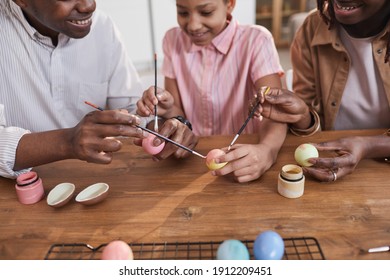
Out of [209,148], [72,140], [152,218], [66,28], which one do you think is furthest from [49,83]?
[152,218]

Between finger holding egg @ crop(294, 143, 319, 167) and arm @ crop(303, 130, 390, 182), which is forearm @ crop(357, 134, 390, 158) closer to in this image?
arm @ crop(303, 130, 390, 182)

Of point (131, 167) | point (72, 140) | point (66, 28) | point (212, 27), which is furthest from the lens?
point (212, 27)

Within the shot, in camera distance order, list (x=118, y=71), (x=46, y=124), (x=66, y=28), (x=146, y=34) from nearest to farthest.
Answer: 1. (x=66, y=28)
2. (x=46, y=124)
3. (x=118, y=71)
4. (x=146, y=34)

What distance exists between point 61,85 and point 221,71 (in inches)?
30.4

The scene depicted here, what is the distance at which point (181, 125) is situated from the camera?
138 cm

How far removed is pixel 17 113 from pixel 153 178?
835 mm

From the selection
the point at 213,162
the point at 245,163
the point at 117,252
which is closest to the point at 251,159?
the point at 245,163

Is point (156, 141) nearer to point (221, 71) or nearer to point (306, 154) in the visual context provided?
point (306, 154)

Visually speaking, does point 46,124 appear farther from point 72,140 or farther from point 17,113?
point 72,140

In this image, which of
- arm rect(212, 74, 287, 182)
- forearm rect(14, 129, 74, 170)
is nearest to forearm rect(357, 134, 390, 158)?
arm rect(212, 74, 287, 182)

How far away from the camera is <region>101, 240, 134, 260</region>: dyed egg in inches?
34.2

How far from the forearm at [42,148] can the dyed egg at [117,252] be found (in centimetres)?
43

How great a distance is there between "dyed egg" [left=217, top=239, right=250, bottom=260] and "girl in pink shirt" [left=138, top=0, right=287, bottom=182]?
0.60 m

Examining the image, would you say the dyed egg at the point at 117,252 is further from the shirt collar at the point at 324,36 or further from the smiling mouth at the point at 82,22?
the shirt collar at the point at 324,36
